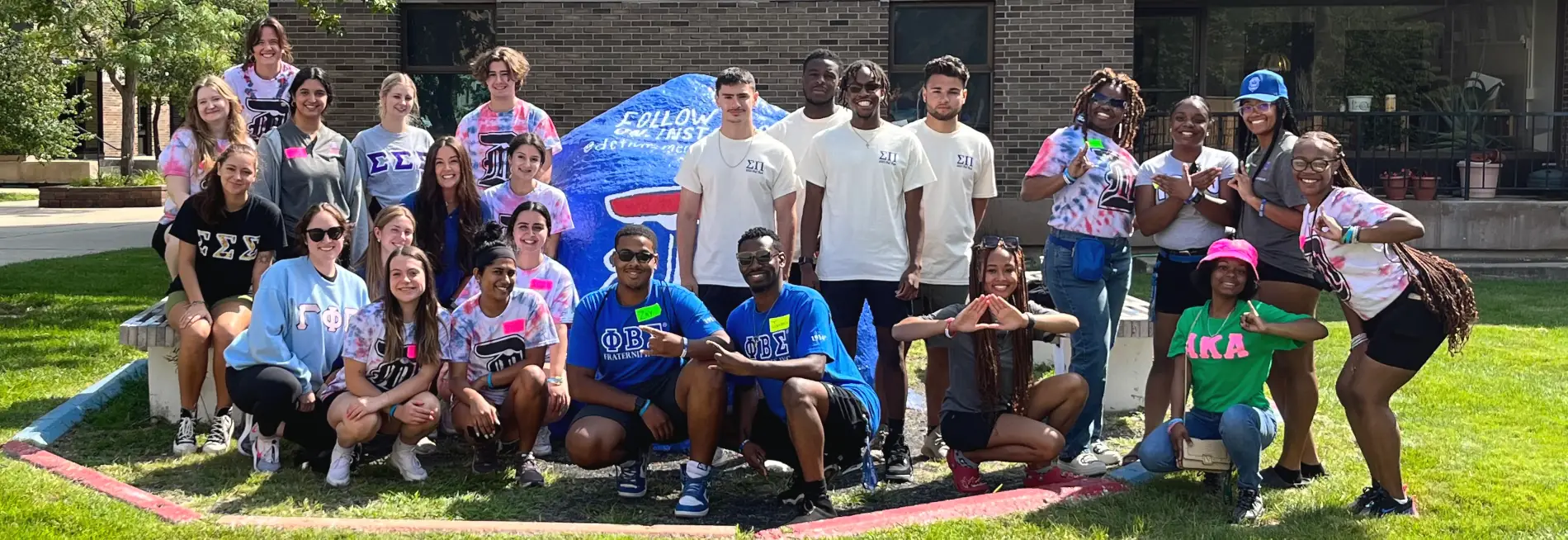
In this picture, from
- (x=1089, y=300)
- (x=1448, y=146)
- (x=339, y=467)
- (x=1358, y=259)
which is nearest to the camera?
(x=1358, y=259)

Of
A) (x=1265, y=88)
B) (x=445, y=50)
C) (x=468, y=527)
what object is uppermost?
(x=445, y=50)

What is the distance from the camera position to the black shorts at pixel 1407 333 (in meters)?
4.60

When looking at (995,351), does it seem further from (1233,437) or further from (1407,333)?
(1407,333)

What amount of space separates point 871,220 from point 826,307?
62cm

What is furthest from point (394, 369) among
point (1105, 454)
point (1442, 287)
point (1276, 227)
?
point (1442, 287)

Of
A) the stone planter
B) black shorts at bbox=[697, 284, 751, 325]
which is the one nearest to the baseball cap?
black shorts at bbox=[697, 284, 751, 325]

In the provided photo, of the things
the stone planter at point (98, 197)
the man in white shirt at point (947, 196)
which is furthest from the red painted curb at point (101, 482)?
the stone planter at point (98, 197)

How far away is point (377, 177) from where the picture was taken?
6590 millimetres

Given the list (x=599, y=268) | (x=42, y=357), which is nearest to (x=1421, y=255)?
(x=599, y=268)

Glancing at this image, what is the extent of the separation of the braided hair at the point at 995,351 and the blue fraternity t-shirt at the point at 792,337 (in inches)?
16.4

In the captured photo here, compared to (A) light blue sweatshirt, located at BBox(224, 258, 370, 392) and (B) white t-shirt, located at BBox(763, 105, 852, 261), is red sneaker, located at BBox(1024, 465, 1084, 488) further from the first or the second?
(A) light blue sweatshirt, located at BBox(224, 258, 370, 392)

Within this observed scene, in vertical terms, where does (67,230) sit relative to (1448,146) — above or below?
below

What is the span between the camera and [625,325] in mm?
5191

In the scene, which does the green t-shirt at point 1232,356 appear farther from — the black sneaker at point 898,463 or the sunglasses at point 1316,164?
the black sneaker at point 898,463
